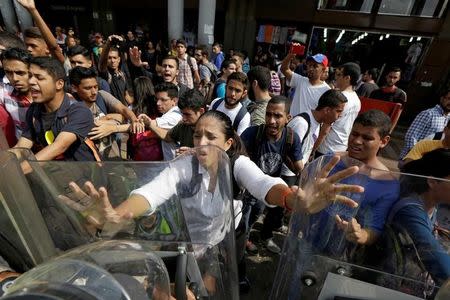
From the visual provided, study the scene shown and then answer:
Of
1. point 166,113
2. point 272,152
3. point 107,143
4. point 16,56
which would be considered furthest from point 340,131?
point 16,56

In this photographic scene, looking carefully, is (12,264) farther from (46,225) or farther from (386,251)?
(386,251)

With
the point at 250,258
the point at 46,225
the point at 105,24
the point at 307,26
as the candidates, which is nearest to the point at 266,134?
the point at 250,258

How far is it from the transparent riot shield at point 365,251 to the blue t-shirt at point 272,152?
1.27 meters

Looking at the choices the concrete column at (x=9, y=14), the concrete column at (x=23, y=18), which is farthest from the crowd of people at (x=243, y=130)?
the concrete column at (x=9, y=14)

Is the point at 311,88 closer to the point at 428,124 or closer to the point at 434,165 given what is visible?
the point at 428,124

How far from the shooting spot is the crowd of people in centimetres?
77

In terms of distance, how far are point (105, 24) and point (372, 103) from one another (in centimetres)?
1078

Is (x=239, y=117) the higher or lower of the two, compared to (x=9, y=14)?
lower

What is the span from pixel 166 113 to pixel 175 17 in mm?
6773

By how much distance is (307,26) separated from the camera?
807 centimetres

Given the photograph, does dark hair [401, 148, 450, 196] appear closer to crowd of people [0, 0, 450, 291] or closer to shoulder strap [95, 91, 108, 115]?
crowd of people [0, 0, 450, 291]

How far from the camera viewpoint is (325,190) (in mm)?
828

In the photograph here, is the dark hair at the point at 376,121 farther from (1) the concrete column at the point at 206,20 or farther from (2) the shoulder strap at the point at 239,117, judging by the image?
(1) the concrete column at the point at 206,20

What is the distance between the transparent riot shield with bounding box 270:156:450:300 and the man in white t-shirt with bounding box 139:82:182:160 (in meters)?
1.63
